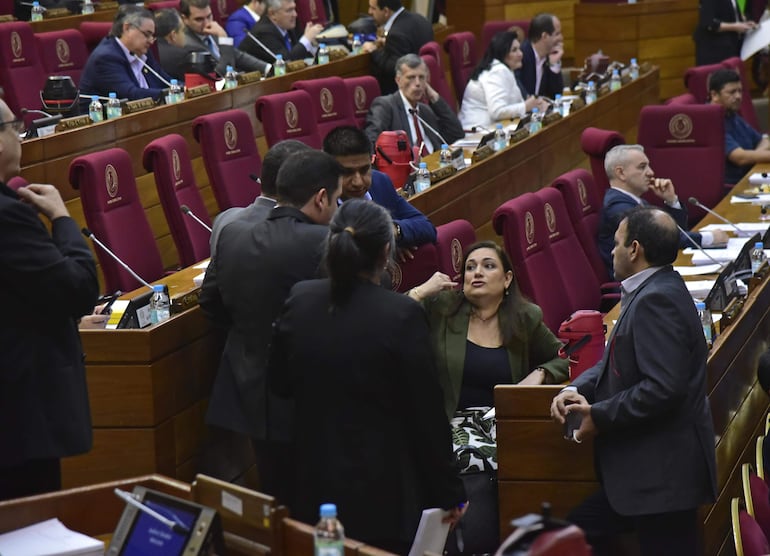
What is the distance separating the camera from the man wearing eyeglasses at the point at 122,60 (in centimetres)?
594

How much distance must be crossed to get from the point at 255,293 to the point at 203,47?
4.17 m

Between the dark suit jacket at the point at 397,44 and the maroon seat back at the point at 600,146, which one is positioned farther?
the dark suit jacket at the point at 397,44

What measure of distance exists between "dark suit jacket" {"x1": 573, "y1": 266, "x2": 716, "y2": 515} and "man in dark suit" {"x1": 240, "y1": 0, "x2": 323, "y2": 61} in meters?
4.66

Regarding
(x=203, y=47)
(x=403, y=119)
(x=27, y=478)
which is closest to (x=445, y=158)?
(x=403, y=119)

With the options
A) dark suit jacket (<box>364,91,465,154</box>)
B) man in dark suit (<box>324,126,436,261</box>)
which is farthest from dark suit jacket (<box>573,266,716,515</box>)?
dark suit jacket (<box>364,91,465,154</box>)

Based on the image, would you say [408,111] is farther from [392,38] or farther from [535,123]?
[392,38]

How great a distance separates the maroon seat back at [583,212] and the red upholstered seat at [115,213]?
1454 mm

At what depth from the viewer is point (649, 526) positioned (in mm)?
2900

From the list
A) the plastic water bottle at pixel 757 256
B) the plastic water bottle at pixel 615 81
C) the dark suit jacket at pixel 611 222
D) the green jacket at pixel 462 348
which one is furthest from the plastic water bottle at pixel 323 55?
the green jacket at pixel 462 348

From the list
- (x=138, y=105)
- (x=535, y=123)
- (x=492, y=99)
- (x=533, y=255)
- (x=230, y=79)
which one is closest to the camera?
(x=533, y=255)

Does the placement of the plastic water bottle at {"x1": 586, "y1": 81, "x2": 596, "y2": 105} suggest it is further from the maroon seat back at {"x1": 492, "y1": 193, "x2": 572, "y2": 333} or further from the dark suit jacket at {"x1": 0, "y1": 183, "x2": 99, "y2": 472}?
the dark suit jacket at {"x1": 0, "y1": 183, "x2": 99, "y2": 472}

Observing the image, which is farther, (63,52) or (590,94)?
(590,94)

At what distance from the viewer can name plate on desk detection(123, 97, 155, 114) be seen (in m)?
5.48

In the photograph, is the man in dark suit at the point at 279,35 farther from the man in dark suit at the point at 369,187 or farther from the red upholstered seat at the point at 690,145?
the man in dark suit at the point at 369,187
